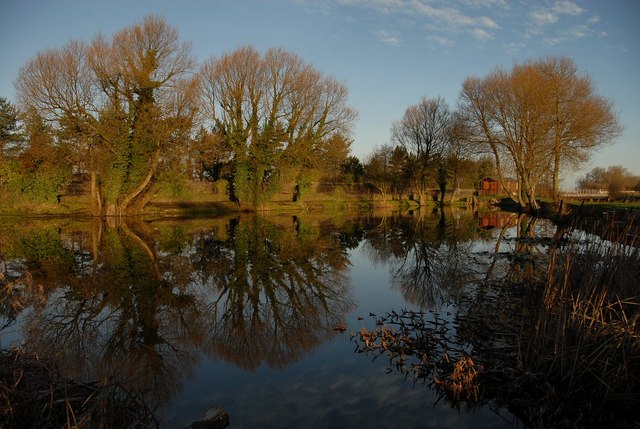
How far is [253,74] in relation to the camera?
117 feet

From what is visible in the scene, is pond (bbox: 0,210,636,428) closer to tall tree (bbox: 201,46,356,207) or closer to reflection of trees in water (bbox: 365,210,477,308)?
reflection of trees in water (bbox: 365,210,477,308)

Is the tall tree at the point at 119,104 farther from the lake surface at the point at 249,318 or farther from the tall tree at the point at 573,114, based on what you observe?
the tall tree at the point at 573,114

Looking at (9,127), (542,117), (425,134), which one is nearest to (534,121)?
(542,117)

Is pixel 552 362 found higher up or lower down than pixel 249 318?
higher up

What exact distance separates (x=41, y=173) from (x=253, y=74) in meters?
18.9

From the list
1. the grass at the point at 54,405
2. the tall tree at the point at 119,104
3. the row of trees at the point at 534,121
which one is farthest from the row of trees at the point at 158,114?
the grass at the point at 54,405

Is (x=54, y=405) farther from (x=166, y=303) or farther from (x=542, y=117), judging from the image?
(x=542, y=117)

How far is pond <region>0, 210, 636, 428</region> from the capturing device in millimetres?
4711

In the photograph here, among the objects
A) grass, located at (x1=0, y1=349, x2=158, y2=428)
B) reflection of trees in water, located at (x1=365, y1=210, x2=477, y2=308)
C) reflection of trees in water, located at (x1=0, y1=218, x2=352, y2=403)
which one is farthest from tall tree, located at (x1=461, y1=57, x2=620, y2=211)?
grass, located at (x1=0, y1=349, x2=158, y2=428)

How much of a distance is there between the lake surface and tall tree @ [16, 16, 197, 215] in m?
14.1

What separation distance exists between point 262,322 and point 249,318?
35cm

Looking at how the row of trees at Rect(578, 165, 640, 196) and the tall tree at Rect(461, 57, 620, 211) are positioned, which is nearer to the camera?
the tall tree at Rect(461, 57, 620, 211)

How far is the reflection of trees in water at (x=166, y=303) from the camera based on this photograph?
583 cm

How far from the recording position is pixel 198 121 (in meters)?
31.7
